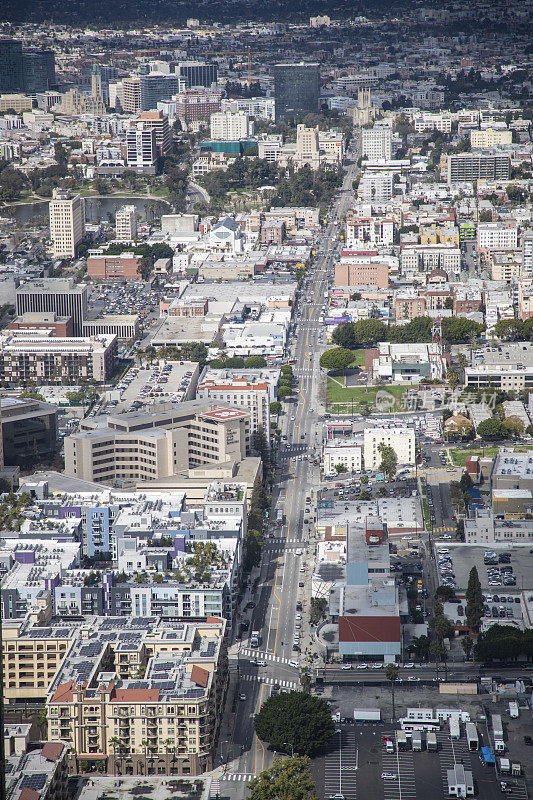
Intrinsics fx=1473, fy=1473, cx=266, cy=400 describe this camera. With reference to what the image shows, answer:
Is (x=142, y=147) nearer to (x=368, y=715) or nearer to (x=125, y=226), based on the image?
(x=125, y=226)

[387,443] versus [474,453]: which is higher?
[387,443]

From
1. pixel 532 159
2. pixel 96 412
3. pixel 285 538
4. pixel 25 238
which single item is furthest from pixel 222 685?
pixel 532 159

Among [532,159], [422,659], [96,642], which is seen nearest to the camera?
[96,642]

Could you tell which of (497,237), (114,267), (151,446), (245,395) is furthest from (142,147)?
(151,446)

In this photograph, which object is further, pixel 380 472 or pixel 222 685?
pixel 380 472

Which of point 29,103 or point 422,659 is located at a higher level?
point 29,103

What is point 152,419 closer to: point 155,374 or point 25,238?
point 155,374

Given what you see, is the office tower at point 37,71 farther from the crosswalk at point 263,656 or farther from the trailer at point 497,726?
the trailer at point 497,726
